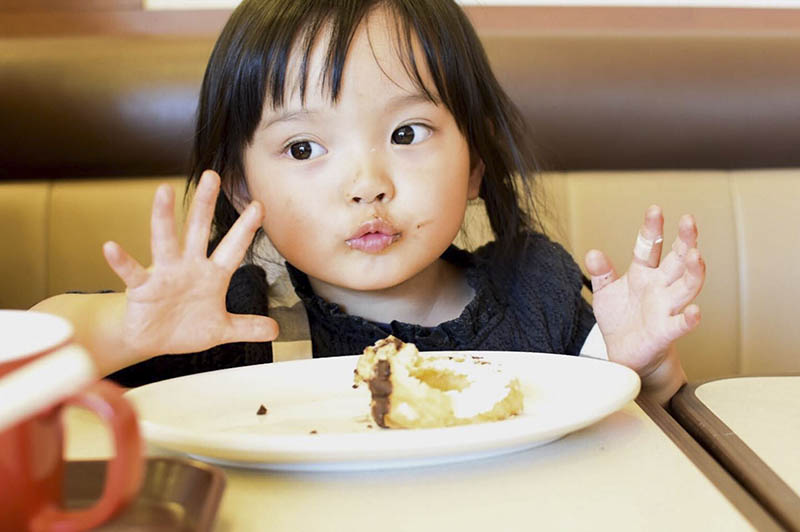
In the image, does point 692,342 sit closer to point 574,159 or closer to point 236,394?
point 574,159

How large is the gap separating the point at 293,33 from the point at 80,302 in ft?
1.39

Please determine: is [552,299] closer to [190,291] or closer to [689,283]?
[689,283]

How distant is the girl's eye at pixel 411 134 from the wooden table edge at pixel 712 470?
1.63 ft

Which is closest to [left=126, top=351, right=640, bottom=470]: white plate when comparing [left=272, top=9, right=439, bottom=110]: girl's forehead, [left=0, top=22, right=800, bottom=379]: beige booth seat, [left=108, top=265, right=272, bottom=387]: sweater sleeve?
[left=108, top=265, right=272, bottom=387]: sweater sleeve

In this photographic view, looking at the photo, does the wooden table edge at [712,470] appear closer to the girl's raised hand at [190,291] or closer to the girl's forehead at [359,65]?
the girl's raised hand at [190,291]

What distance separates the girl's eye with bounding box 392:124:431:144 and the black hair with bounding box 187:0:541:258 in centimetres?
4

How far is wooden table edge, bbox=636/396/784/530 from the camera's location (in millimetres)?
546

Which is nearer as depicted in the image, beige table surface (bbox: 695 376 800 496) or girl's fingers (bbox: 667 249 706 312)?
beige table surface (bbox: 695 376 800 496)

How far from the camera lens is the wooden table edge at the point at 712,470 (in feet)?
1.79

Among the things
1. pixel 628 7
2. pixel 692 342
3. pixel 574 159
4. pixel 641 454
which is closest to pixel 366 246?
pixel 641 454

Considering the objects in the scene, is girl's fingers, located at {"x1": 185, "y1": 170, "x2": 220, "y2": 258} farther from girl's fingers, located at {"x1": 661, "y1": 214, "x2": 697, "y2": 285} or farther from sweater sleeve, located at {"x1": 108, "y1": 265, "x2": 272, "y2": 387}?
girl's fingers, located at {"x1": 661, "y1": 214, "x2": 697, "y2": 285}

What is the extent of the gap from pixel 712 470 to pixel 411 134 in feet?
2.18

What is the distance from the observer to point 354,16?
45.6 inches

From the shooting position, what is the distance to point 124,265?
77cm
